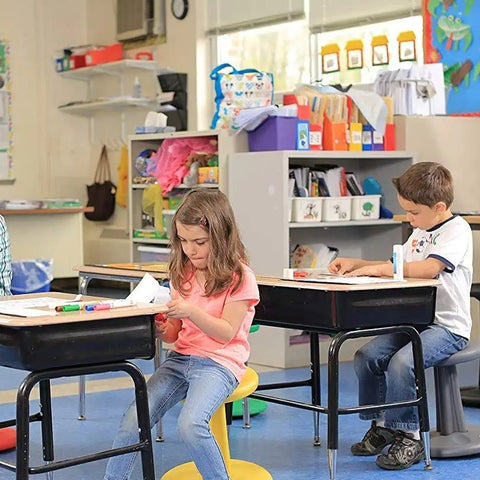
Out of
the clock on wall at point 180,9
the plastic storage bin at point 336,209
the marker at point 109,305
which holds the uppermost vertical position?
the clock on wall at point 180,9

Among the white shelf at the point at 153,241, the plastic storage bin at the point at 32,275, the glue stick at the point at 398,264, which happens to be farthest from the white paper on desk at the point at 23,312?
the plastic storage bin at the point at 32,275

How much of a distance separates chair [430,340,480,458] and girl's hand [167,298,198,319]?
1.20 m

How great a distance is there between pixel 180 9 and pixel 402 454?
6258mm

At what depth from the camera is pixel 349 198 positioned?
18.7 feet

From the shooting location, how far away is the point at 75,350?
2643 mm

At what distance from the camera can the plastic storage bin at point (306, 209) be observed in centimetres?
547

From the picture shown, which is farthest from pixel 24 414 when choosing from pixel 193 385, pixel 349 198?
pixel 349 198

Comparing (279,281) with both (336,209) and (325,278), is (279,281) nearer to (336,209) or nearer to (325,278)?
(325,278)

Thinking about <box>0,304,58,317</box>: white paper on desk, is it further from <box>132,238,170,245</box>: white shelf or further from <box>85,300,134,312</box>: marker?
<box>132,238,170,245</box>: white shelf

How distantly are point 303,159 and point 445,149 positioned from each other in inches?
32.4

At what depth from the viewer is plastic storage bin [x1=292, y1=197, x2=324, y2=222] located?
5.47 m

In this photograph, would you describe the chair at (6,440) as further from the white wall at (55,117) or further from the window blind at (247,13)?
the white wall at (55,117)

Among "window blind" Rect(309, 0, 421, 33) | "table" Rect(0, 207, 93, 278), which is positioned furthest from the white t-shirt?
"table" Rect(0, 207, 93, 278)

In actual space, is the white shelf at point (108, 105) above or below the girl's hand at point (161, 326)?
above
